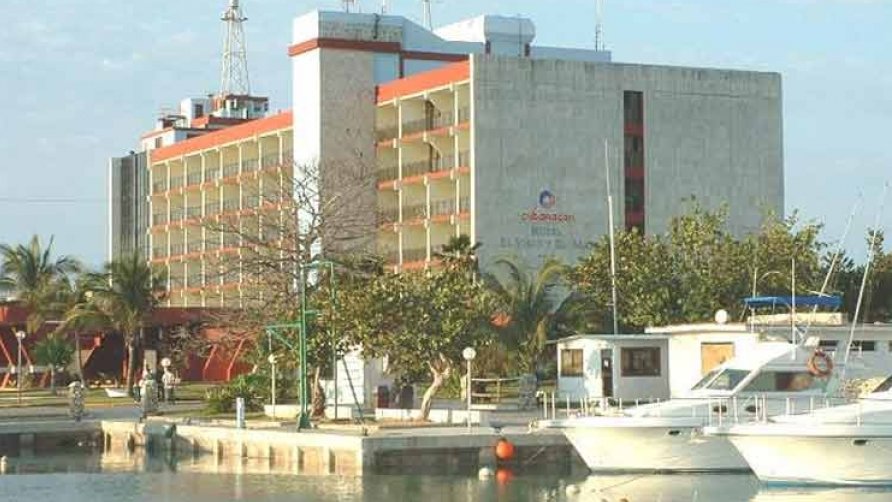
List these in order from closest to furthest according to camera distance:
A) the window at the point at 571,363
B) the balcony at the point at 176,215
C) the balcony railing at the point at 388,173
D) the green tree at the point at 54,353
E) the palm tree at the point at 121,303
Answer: the window at the point at 571,363
the palm tree at the point at 121,303
the green tree at the point at 54,353
the balcony railing at the point at 388,173
the balcony at the point at 176,215

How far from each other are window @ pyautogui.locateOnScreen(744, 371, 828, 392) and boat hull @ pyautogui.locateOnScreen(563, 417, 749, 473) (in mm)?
1606

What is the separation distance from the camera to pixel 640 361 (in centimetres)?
5847

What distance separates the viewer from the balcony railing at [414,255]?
99.6m

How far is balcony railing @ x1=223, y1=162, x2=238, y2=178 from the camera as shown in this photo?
391 ft

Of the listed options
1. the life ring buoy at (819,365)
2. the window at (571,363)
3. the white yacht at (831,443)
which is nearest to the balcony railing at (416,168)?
the window at (571,363)

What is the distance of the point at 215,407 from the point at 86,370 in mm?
36614

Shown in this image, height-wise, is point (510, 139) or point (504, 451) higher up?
point (510, 139)

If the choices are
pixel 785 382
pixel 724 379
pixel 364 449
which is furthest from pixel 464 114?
pixel 785 382

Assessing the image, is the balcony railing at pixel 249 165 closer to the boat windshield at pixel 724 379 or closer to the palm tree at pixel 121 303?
the palm tree at pixel 121 303

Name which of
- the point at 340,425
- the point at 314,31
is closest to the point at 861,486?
the point at 340,425

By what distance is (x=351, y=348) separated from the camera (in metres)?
58.2

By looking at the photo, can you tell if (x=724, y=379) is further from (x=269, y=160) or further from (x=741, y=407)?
(x=269, y=160)

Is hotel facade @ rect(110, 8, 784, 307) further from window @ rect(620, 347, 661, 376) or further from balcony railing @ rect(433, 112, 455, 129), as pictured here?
window @ rect(620, 347, 661, 376)

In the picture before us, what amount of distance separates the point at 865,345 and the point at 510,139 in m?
42.6
